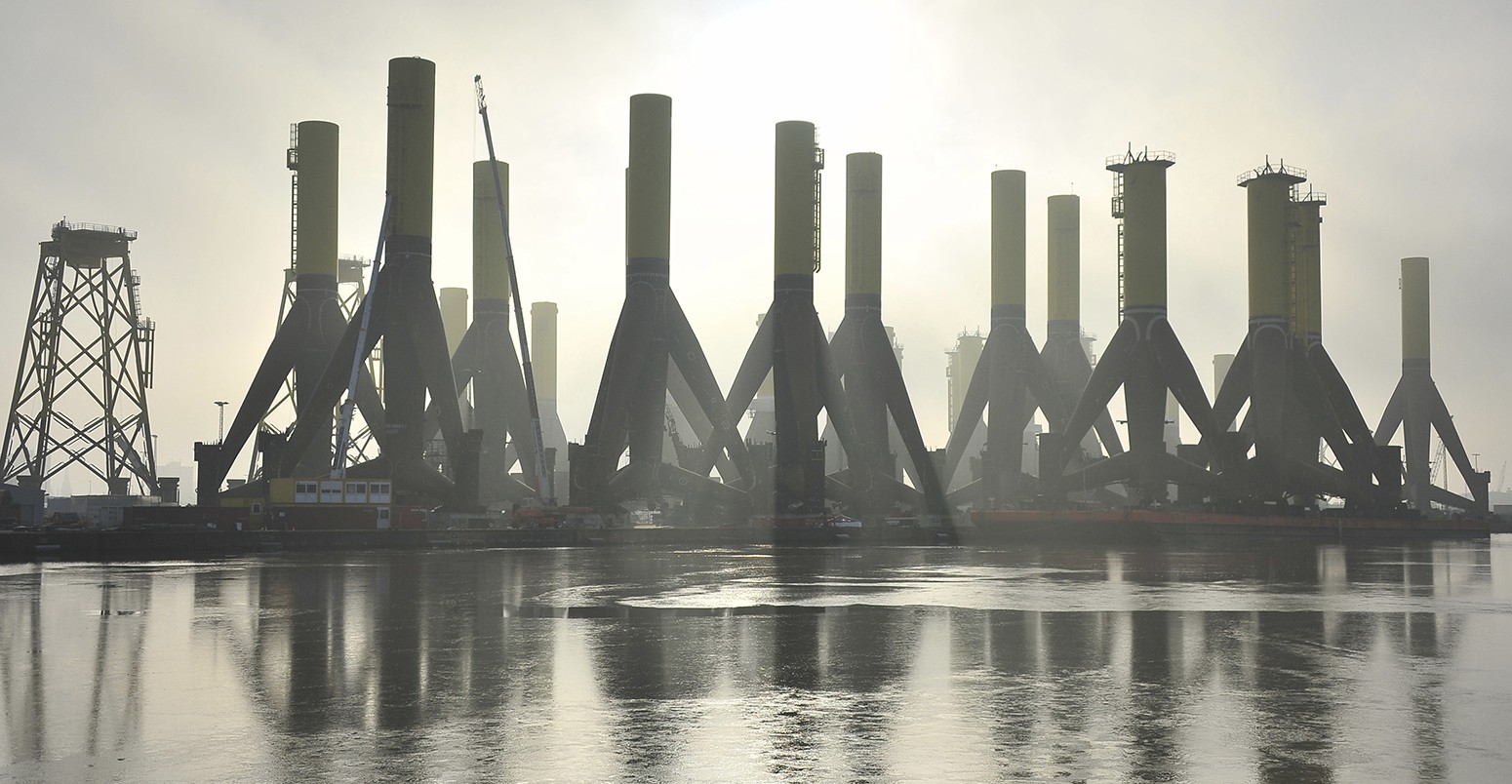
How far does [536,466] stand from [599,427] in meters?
9.25

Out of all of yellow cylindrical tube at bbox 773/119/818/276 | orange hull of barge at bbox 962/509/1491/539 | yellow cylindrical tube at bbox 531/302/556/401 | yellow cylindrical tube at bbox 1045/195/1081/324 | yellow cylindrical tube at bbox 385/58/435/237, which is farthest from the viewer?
yellow cylindrical tube at bbox 531/302/556/401

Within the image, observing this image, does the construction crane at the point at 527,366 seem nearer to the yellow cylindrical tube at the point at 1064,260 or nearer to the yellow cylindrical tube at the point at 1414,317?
the yellow cylindrical tube at the point at 1064,260

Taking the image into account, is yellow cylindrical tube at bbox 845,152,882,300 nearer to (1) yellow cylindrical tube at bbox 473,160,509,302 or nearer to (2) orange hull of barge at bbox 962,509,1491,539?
(2) orange hull of barge at bbox 962,509,1491,539

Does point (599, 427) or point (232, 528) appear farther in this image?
point (599, 427)

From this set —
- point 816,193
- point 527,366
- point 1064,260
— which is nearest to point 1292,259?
point 1064,260

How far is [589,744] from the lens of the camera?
1347 cm

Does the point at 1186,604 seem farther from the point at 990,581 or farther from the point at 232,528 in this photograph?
the point at 232,528

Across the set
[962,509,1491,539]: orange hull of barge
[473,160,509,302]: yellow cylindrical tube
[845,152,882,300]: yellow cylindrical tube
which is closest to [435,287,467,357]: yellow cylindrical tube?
[473,160,509,302]: yellow cylindrical tube

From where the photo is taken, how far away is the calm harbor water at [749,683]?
12.8 metres

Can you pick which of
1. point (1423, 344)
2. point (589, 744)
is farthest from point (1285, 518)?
point (589, 744)

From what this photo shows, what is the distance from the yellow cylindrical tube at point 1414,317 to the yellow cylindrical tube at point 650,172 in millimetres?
64943

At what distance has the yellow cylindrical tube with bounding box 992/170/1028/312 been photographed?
9469 centimetres

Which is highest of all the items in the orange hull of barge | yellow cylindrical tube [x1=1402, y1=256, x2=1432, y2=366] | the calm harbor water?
yellow cylindrical tube [x1=1402, y1=256, x2=1432, y2=366]

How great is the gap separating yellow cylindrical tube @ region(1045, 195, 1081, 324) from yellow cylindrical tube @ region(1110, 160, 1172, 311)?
57.2 feet
